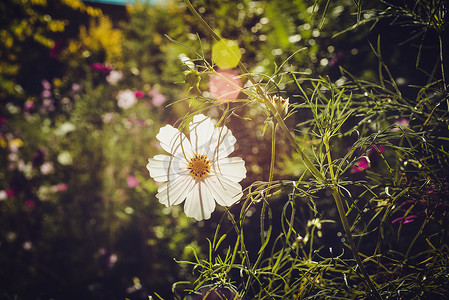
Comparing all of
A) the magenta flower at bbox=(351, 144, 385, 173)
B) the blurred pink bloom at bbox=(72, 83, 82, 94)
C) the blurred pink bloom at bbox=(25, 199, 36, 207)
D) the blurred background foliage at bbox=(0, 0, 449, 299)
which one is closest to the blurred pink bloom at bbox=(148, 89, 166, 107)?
the blurred background foliage at bbox=(0, 0, 449, 299)

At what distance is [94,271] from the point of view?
3.96 feet

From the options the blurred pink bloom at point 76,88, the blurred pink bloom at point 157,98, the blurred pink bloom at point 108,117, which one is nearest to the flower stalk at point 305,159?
the blurred pink bloom at point 157,98

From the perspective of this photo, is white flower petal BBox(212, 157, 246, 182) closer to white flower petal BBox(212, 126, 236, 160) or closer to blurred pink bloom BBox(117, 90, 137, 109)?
white flower petal BBox(212, 126, 236, 160)

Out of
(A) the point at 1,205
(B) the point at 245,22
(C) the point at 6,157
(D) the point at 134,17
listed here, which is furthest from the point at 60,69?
(B) the point at 245,22

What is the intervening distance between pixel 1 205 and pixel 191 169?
1.70 meters

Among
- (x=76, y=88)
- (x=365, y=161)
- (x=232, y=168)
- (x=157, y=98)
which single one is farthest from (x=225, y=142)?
(x=76, y=88)

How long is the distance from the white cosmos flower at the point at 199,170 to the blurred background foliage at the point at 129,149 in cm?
44

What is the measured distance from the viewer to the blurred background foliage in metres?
0.89

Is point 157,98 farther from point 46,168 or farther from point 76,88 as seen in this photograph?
point 46,168

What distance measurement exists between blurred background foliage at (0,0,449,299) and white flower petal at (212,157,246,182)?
435mm

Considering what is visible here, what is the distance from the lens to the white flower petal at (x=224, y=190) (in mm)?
349

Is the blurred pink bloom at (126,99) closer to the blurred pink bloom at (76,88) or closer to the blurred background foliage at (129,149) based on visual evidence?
the blurred background foliage at (129,149)

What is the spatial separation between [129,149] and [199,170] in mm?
1218

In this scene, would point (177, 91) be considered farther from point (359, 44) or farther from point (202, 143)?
point (202, 143)
